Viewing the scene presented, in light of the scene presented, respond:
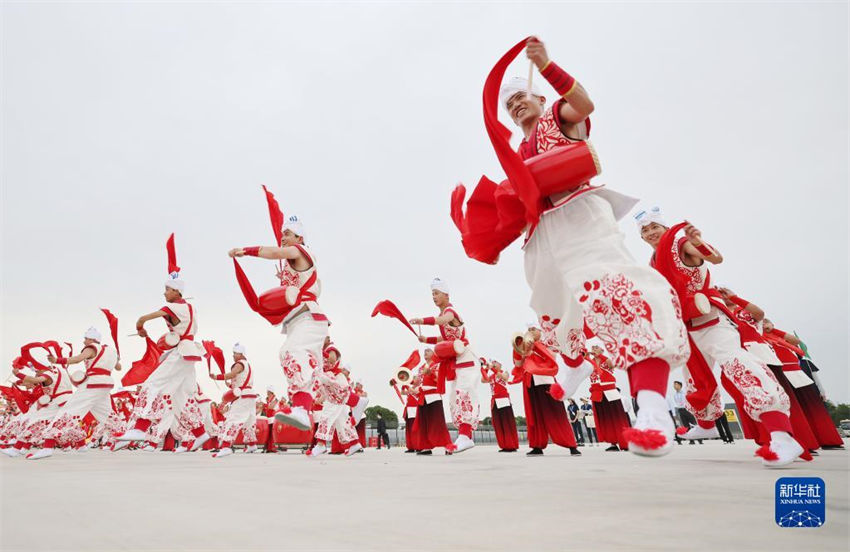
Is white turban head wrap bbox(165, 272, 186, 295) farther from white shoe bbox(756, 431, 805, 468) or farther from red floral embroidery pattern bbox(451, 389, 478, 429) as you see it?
white shoe bbox(756, 431, 805, 468)

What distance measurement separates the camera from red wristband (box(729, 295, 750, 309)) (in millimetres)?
4355

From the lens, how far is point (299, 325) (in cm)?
534

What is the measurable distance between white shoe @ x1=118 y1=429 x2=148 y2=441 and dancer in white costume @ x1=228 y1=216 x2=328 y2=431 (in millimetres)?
2518

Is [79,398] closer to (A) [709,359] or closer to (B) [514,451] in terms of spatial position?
(B) [514,451]

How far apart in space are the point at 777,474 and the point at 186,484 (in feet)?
10.8

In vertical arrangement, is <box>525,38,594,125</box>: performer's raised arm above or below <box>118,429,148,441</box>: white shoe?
above

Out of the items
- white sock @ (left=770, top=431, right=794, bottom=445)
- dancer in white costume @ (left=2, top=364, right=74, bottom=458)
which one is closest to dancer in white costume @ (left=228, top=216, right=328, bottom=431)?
white sock @ (left=770, top=431, right=794, bottom=445)

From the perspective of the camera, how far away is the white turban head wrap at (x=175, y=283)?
7141 mm

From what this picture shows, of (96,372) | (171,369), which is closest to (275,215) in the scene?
(171,369)

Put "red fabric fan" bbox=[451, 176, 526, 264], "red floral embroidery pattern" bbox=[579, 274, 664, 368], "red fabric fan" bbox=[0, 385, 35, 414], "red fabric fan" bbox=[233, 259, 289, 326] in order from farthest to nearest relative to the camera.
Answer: "red fabric fan" bbox=[0, 385, 35, 414] < "red fabric fan" bbox=[233, 259, 289, 326] < "red fabric fan" bbox=[451, 176, 526, 264] < "red floral embroidery pattern" bbox=[579, 274, 664, 368]

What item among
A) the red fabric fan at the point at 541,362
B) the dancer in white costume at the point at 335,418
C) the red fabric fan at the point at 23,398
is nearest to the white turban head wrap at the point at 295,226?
the dancer in white costume at the point at 335,418

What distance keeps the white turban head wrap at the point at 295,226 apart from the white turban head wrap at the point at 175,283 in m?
2.33

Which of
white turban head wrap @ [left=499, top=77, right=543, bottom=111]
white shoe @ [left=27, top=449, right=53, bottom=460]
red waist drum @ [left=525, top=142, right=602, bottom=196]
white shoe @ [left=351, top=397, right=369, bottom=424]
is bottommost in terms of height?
white shoe @ [left=27, top=449, right=53, bottom=460]

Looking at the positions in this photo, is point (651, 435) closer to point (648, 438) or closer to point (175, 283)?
point (648, 438)
